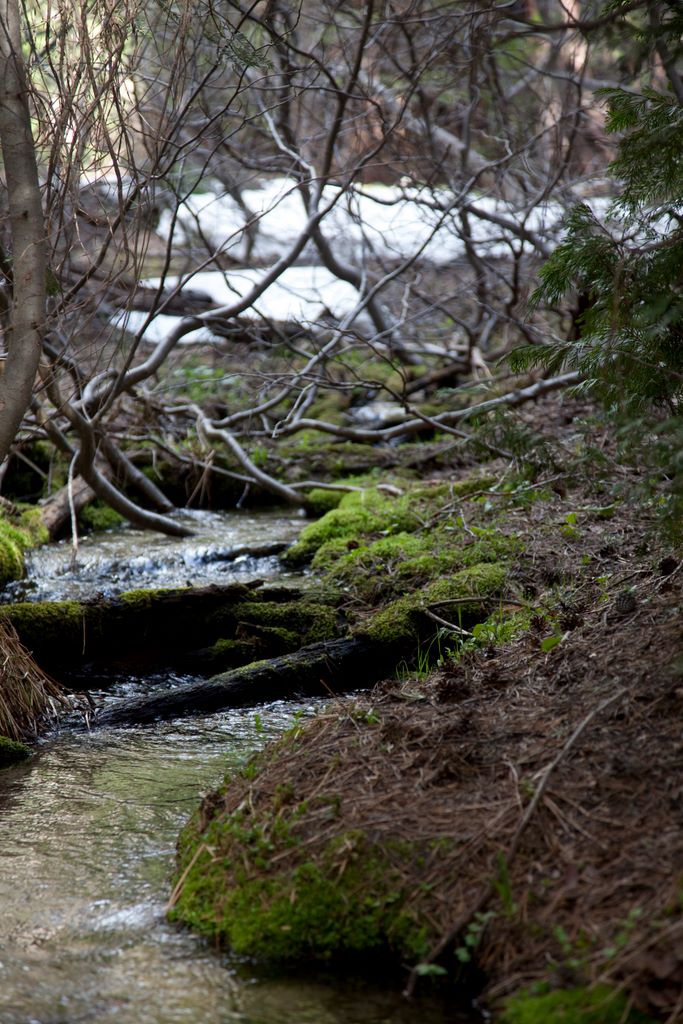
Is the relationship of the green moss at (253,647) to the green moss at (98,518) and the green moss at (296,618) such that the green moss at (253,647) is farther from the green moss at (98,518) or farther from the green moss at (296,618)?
the green moss at (98,518)

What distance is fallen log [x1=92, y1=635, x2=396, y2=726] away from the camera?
215 inches

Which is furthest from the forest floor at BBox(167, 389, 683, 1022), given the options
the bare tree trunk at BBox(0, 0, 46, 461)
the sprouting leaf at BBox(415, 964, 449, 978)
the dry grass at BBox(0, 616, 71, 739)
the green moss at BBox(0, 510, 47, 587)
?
the green moss at BBox(0, 510, 47, 587)

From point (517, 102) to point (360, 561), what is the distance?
1157cm

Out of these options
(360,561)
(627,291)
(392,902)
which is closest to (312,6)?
(360,561)

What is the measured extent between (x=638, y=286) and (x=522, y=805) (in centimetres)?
232

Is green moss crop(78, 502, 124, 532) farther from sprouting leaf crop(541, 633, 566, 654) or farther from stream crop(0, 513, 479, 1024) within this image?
sprouting leaf crop(541, 633, 566, 654)

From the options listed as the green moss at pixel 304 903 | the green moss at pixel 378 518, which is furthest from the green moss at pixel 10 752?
the green moss at pixel 378 518

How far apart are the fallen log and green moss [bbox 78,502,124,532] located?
417cm

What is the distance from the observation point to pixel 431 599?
600cm

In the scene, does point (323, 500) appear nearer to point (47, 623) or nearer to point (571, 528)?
point (571, 528)

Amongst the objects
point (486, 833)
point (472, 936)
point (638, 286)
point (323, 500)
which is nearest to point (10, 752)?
point (486, 833)

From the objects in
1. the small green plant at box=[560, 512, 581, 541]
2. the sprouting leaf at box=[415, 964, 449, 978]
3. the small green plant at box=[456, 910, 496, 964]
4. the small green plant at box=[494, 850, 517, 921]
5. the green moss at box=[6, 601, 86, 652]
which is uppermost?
the small green plant at box=[560, 512, 581, 541]

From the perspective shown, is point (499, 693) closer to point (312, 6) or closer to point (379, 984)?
→ point (379, 984)

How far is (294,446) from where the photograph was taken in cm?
1139
